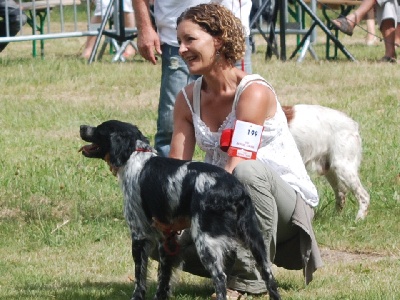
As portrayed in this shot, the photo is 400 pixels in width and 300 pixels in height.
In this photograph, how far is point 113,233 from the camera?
661cm

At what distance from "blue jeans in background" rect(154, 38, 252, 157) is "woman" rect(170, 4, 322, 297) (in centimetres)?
103

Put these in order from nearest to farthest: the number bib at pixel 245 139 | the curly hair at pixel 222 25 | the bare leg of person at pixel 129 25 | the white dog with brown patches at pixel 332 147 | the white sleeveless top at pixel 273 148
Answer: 1. the number bib at pixel 245 139
2. the curly hair at pixel 222 25
3. the white sleeveless top at pixel 273 148
4. the white dog with brown patches at pixel 332 147
5. the bare leg of person at pixel 129 25

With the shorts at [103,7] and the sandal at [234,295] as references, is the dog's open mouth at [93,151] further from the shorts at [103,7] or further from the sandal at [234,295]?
the shorts at [103,7]

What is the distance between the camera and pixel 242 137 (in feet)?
15.4

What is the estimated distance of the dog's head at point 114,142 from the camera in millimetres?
4777

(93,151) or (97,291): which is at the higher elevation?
(93,151)

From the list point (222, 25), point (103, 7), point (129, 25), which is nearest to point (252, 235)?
point (222, 25)

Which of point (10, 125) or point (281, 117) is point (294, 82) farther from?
point (281, 117)

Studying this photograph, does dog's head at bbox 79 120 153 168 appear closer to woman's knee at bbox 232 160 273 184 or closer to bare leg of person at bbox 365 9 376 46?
woman's knee at bbox 232 160 273 184

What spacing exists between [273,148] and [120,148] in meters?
0.76

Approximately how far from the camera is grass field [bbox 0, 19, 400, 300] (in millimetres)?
5504

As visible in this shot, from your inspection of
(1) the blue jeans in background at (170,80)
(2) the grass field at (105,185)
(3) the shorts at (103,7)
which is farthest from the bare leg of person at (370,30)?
(1) the blue jeans in background at (170,80)

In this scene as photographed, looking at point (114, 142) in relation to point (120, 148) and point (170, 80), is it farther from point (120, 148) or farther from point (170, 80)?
point (170, 80)

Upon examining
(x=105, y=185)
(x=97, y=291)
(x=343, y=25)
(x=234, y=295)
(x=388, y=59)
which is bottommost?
(x=388, y=59)
